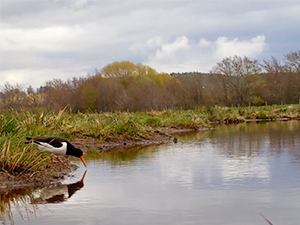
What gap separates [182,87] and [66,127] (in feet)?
123

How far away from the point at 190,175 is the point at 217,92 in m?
50.2

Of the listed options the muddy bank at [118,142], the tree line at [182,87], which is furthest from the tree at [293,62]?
the muddy bank at [118,142]

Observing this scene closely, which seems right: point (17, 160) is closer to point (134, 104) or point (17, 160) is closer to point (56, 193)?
point (56, 193)

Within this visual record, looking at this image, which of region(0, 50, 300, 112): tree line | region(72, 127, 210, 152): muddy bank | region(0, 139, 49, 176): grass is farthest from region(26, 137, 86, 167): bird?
region(0, 50, 300, 112): tree line

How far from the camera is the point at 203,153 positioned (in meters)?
14.9

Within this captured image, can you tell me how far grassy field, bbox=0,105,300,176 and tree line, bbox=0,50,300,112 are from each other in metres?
9.30

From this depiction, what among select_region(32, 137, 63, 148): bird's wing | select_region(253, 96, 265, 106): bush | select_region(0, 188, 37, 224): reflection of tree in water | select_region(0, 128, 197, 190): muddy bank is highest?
select_region(253, 96, 265, 106): bush

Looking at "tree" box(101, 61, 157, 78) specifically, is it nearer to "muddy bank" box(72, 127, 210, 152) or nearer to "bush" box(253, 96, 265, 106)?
"bush" box(253, 96, 265, 106)

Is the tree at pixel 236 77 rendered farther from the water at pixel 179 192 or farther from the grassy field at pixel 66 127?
the water at pixel 179 192

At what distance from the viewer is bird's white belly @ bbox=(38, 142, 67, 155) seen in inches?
459

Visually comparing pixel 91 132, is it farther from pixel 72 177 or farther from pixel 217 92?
pixel 217 92

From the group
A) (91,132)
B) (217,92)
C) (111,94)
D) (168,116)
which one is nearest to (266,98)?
(217,92)

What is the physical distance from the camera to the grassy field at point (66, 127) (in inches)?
412

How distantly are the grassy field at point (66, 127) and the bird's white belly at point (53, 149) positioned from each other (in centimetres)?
23
